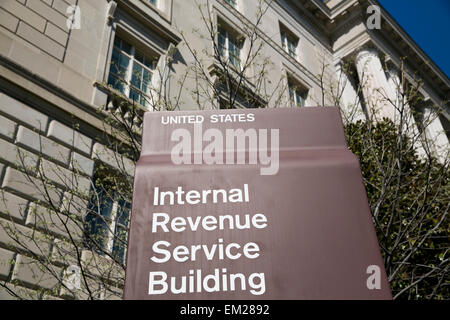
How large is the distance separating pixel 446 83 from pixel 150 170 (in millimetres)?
34226

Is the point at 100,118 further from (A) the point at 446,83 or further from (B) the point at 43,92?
(A) the point at 446,83

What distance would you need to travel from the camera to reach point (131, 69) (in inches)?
491

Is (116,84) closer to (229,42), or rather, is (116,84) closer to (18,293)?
(18,293)

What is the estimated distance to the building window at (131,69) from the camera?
465 inches

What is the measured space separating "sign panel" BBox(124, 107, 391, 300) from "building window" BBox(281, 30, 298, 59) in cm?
2071

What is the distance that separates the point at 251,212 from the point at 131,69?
11.7 meters

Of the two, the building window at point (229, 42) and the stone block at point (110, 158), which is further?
the building window at point (229, 42)

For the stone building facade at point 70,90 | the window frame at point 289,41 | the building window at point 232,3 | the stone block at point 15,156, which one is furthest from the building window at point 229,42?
the stone block at point 15,156

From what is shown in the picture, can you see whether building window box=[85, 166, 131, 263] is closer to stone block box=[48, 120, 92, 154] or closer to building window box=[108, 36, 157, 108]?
stone block box=[48, 120, 92, 154]

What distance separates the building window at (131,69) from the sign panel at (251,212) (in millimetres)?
10327

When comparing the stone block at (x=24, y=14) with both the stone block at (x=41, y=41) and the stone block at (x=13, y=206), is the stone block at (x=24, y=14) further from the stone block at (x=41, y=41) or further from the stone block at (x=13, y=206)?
the stone block at (x=13, y=206)

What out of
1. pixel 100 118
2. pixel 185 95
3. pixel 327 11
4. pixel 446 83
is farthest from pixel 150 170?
pixel 446 83
